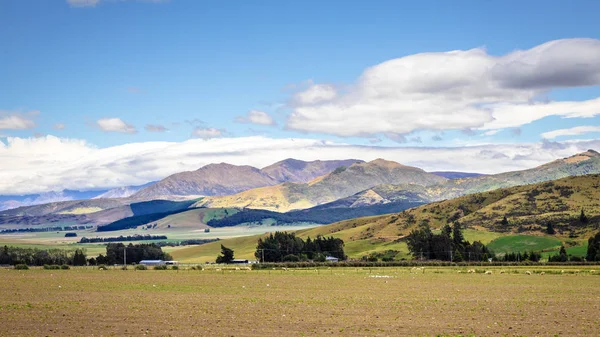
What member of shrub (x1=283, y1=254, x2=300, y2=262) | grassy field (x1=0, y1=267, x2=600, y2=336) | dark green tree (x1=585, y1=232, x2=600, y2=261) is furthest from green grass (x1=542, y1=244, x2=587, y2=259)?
grassy field (x1=0, y1=267, x2=600, y2=336)

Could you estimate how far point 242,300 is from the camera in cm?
6141

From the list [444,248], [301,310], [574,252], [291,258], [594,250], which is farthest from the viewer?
[291,258]

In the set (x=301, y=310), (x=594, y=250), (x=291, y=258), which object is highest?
(x=291, y=258)

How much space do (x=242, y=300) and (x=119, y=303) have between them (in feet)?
36.4

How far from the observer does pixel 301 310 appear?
5250cm

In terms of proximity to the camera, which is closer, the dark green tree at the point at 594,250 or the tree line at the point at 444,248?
the dark green tree at the point at 594,250

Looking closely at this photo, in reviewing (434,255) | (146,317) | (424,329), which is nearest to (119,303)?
(146,317)

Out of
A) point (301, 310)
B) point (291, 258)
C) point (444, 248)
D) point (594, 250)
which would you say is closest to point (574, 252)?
point (594, 250)

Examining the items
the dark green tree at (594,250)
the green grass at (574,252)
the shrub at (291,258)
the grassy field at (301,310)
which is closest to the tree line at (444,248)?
the green grass at (574,252)

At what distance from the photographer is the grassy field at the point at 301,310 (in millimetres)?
41938

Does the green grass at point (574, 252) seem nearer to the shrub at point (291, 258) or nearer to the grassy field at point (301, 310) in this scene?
the shrub at point (291, 258)

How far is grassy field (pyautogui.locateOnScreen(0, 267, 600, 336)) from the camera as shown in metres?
41.9

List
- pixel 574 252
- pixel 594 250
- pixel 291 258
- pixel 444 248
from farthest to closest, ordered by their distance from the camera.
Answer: pixel 291 258, pixel 574 252, pixel 444 248, pixel 594 250

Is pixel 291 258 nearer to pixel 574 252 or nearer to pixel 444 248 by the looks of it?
pixel 444 248
